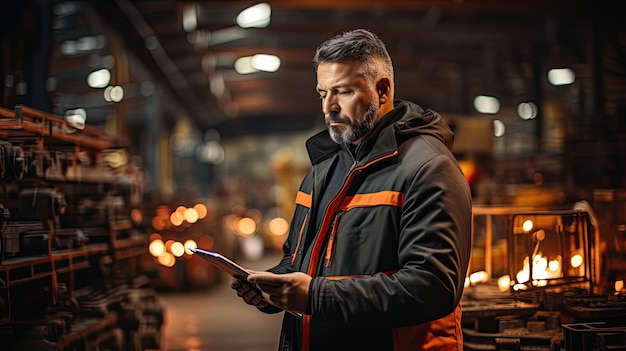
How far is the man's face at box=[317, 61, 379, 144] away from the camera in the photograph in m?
2.94

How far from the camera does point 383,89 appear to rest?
303 cm

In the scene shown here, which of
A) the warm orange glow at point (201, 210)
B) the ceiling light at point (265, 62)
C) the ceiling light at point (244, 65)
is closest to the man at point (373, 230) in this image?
the warm orange glow at point (201, 210)

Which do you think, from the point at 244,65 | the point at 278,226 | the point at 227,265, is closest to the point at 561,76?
the point at 227,265

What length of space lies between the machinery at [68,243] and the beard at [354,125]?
6.88 feet

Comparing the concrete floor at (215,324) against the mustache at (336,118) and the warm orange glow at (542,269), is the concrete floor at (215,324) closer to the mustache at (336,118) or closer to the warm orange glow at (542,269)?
the warm orange glow at (542,269)

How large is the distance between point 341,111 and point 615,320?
188 centimetres

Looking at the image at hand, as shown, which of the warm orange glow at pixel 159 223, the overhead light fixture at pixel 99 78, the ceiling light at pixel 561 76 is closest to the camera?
the ceiling light at pixel 561 76

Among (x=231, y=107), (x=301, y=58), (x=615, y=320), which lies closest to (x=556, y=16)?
(x=301, y=58)

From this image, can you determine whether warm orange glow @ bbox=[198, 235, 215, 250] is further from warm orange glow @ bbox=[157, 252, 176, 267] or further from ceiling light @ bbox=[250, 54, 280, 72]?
ceiling light @ bbox=[250, 54, 280, 72]

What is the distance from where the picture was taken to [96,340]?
5840 millimetres

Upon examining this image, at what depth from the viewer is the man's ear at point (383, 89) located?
3012mm

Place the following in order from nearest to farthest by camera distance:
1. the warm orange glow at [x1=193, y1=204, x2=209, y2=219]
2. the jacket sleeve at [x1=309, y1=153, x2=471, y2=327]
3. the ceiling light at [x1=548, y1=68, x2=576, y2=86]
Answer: the jacket sleeve at [x1=309, y1=153, x2=471, y2=327] < the ceiling light at [x1=548, y1=68, x2=576, y2=86] < the warm orange glow at [x1=193, y1=204, x2=209, y2=219]

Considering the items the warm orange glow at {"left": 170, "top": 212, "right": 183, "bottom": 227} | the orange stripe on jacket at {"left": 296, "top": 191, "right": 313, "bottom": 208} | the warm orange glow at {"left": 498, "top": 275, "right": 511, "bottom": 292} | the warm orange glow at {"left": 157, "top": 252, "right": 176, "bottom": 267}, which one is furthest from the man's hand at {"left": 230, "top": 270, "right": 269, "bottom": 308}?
the warm orange glow at {"left": 157, "top": 252, "right": 176, "bottom": 267}

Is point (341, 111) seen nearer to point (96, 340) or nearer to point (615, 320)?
point (615, 320)
